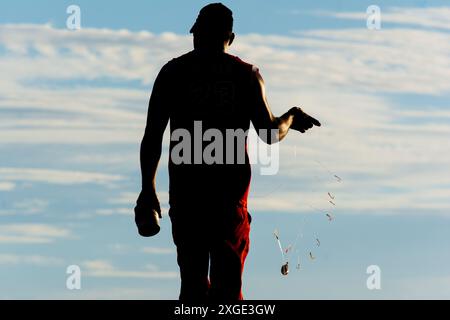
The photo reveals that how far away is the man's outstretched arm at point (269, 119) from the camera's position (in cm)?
880

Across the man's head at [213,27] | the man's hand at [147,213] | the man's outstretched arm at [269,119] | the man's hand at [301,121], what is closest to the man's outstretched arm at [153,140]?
the man's hand at [147,213]

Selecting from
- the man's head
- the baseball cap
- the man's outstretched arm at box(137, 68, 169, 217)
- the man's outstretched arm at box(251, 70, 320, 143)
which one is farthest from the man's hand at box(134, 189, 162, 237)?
the baseball cap

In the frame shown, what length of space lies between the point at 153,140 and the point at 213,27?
3.90ft

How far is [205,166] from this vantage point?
870 cm

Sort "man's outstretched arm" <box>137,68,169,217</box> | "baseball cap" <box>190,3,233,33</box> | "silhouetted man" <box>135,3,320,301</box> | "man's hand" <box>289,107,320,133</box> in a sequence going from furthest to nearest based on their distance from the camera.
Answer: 1. "man's hand" <box>289,107,320,133</box>
2. "baseball cap" <box>190,3,233,33</box>
3. "man's outstretched arm" <box>137,68,169,217</box>
4. "silhouetted man" <box>135,3,320,301</box>

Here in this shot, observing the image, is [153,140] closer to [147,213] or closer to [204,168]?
[204,168]

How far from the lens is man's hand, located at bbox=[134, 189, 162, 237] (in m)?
8.72

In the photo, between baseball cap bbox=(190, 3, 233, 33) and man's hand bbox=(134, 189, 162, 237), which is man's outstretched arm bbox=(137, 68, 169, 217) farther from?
baseball cap bbox=(190, 3, 233, 33)

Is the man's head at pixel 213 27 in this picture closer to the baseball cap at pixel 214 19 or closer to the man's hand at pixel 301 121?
the baseball cap at pixel 214 19

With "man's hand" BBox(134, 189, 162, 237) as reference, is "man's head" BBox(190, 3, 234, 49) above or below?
above

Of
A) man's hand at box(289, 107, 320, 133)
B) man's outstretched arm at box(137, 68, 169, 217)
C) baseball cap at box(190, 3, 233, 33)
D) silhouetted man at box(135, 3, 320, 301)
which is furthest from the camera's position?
man's hand at box(289, 107, 320, 133)
